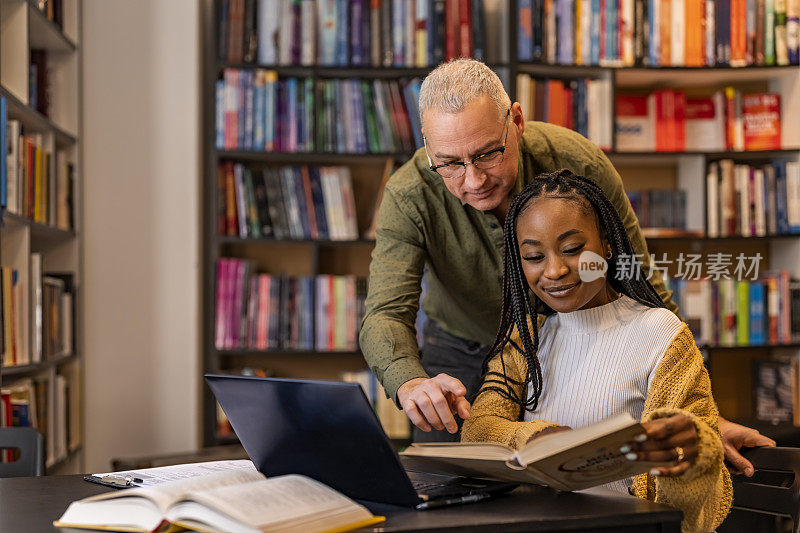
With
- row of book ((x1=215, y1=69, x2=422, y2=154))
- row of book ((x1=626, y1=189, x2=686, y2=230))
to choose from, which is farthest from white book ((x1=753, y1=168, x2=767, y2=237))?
row of book ((x1=215, y1=69, x2=422, y2=154))

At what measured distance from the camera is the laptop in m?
0.93

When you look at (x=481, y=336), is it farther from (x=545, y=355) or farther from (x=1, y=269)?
(x=1, y=269)

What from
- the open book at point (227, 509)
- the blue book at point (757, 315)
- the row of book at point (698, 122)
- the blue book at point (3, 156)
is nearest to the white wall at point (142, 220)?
the blue book at point (3, 156)

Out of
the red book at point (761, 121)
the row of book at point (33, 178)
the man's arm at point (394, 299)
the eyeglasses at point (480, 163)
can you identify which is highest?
the red book at point (761, 121)

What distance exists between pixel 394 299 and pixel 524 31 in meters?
1.89

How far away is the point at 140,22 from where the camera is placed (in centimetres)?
318

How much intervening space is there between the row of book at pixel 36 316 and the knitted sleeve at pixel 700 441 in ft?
6.13

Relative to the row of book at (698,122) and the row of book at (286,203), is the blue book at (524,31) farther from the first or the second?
the row of book at (286,203)

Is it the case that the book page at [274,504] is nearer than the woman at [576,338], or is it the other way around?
the book page at [274,504]

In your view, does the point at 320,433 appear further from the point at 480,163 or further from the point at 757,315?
the point at 757,315

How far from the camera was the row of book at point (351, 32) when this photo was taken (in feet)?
10.3

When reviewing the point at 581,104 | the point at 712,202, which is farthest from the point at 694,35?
the point at 712,202

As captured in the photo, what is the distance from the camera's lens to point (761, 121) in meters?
3.29

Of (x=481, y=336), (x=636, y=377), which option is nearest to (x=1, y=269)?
(x=481, y=336)
